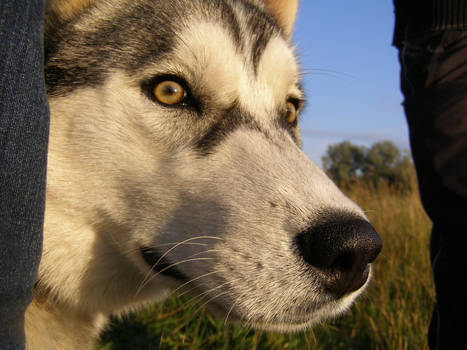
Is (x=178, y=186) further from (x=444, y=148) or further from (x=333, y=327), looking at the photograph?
(x=333, y=327)

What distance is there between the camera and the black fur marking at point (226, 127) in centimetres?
182

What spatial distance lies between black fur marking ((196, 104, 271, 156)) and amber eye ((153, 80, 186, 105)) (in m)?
0.22

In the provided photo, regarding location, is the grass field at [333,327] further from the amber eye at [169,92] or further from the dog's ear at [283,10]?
the dog's ear at [283,10]

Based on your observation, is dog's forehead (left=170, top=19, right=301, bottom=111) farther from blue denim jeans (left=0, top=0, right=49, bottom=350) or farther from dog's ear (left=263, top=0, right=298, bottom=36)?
dog's ear (left=263, top=0, right=298, bottom=36)

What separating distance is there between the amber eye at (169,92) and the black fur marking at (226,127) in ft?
0.74

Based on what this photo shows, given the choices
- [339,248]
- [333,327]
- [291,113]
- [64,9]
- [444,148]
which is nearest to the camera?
[339,248]

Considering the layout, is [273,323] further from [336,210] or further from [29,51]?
[29,51]

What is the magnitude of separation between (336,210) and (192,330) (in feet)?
8.23

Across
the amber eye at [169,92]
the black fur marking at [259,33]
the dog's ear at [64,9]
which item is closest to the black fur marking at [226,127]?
the amber eye at [169,92]

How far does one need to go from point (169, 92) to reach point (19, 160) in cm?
82

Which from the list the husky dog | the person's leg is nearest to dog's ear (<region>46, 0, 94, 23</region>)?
the husky dog

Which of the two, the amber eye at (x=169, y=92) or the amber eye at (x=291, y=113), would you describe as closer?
the amber eye at (x=169, y=92)

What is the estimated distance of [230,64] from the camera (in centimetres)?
195

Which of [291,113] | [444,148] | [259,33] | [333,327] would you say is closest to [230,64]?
[259,33]
